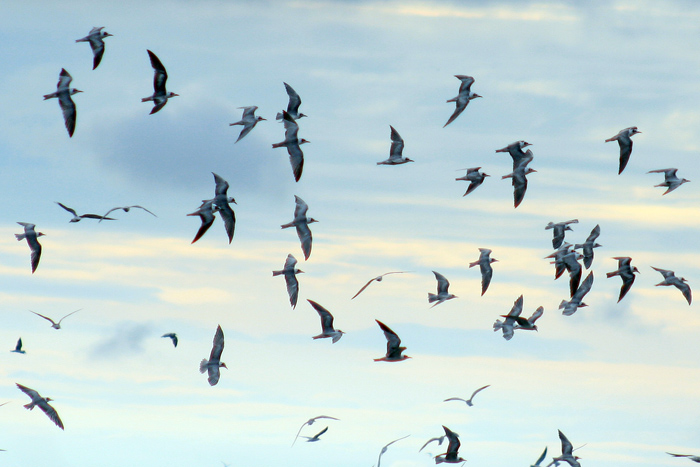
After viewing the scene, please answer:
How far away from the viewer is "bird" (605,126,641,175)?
59375 mm

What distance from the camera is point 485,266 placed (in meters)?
66.5

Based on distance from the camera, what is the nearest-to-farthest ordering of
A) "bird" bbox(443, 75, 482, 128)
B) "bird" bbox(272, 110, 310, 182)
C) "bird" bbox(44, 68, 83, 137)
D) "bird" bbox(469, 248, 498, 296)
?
"bird" bbox(44, 68, 83, 137), "bird" bbox(272, 110, 310, 182), "bird" bbox(443, 75, 482, 128), "bird" bbox(469, 248, 498, 296)

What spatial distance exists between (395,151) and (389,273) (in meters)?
8.32

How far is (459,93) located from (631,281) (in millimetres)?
15617

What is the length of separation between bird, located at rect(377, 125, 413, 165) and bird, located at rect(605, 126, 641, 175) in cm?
1237

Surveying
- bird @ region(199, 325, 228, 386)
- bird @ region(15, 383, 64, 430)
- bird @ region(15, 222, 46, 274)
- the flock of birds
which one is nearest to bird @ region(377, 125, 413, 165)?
the flock of birds

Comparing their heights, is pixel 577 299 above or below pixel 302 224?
below

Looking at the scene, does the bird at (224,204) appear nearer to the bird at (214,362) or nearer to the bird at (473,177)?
the bird at (214,362)

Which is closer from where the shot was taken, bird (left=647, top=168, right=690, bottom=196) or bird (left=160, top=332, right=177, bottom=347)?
bird (left=647, top=168, right=690, bottom=196)

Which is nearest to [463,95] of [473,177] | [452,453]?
[473,177]

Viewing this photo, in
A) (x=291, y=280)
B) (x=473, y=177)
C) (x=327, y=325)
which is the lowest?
(x=327, y=325)

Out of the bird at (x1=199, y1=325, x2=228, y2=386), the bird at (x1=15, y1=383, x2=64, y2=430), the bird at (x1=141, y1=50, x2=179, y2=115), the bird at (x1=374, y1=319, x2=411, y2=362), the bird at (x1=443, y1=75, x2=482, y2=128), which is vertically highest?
the bird at (x1=443, y1=75, x2=482, y2=128)

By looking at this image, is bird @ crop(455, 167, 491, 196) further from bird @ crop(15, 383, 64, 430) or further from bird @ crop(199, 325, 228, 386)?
bird @ crop(15, 383, 64, 430)

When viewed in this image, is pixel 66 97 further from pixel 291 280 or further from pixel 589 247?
pixel 589 247
